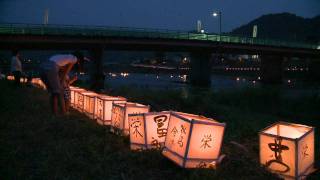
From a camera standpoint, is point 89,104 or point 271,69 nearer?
point 89,104

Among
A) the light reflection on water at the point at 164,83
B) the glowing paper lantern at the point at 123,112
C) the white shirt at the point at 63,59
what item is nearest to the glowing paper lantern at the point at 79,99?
the white shirt at the point at 63,59

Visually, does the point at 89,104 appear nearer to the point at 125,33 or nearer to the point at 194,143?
the point at 194,143

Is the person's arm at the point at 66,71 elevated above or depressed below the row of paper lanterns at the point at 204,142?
above

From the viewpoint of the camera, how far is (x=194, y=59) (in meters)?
53.3

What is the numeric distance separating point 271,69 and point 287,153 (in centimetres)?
6104

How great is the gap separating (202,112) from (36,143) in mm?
7880

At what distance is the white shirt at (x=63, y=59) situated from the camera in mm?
8398

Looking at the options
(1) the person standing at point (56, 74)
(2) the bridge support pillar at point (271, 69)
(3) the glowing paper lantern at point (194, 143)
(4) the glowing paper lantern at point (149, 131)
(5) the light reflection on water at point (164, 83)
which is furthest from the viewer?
(2) the bridge support pillar at point (271, 69)

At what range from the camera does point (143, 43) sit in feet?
140

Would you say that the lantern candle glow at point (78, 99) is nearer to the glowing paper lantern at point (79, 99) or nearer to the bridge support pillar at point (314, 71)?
the glowing paper lantern at point (79, 99)

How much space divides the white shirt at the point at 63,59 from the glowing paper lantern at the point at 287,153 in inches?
196

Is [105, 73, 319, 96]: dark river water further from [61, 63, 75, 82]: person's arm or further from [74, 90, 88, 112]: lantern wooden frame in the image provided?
[61, 63, 75, 82]: person's arm

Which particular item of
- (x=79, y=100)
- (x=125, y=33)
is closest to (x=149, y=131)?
(x=79, y=100)

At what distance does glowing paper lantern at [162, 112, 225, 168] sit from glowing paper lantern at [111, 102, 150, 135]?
66.5 inches
